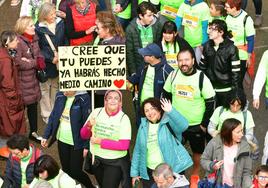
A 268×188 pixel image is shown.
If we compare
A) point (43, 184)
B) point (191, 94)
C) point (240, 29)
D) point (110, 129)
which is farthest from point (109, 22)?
point (43, 184)

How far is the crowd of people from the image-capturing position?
672 cm

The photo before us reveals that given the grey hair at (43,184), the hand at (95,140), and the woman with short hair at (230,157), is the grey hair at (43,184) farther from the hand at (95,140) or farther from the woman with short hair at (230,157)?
the woman with short hair at (230,157)

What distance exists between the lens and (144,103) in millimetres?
6852

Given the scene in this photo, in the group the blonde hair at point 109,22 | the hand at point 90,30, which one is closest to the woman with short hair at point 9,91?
the blonde hair at point 109,22

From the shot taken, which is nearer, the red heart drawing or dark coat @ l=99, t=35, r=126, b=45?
the red heart drawing

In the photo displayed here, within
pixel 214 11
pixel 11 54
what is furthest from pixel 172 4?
pixel 11 54

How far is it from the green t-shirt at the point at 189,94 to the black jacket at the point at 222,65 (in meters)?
0.62

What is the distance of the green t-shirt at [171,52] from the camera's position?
330 inches

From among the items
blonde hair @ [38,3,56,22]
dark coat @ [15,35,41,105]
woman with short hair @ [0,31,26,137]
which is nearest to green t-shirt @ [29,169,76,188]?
woman with short hair @ [0,31,26,137]

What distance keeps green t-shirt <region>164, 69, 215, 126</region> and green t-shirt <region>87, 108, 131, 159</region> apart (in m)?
0.86

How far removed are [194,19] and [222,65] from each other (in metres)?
1.48

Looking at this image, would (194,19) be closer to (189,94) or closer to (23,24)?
(189,94)

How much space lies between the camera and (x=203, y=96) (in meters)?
7.41

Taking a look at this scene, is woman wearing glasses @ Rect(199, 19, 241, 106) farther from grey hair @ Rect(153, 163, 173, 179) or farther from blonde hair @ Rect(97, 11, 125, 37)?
grey hair @ Rect(153, 163, 173, 179)
